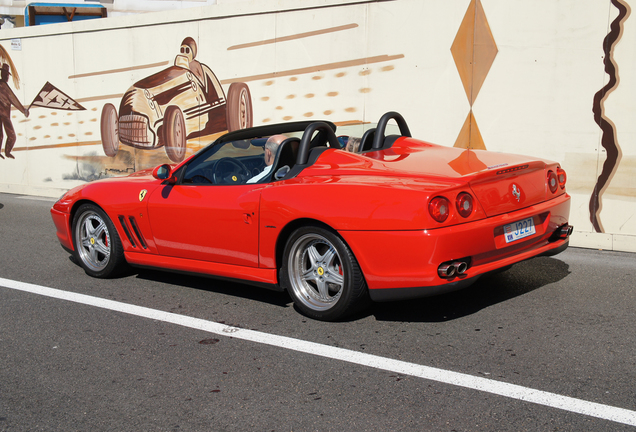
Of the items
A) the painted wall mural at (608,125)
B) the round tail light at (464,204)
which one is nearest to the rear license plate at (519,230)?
the round tail light at (464,204)

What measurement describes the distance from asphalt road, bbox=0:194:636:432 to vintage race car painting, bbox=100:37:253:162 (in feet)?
18.6

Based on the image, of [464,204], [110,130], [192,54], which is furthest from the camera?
[110,130]

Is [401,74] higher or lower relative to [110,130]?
higher

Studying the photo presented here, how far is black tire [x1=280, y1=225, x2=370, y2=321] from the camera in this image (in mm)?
4102

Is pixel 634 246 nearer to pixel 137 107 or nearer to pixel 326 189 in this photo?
pixel 326 189

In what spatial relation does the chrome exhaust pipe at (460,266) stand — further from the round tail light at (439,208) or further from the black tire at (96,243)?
the black tire at (96,243)

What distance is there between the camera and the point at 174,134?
11305 millimetres

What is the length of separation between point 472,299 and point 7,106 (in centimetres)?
1184

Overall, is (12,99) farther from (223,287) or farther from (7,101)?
(223,287)

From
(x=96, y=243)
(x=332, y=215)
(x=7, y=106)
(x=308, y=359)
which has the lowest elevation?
(x=308, y=359)

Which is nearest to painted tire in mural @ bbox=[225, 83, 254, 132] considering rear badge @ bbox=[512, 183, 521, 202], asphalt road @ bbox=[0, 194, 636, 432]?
asphalt road @ bbox=[0, 194, 636, 432]

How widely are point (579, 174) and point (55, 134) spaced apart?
9.78m

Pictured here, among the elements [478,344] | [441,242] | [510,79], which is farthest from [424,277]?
[510,79]

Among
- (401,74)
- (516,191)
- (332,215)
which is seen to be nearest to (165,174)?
(332,215)
